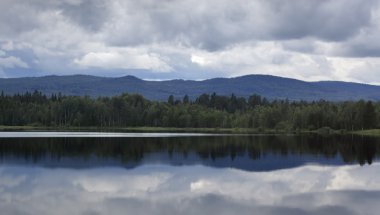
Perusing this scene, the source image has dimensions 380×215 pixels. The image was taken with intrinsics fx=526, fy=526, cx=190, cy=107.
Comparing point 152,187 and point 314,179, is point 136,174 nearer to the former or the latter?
point 152,187

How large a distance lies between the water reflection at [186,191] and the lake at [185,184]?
5 cm

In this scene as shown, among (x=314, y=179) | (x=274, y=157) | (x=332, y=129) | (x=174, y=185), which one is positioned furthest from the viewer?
(x=332, y=129)

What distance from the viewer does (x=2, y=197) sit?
32.5 metres

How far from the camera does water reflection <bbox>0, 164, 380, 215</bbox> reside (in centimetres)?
2968

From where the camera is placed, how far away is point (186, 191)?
3594 centimetres

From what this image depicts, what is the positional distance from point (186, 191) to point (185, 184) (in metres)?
3.31

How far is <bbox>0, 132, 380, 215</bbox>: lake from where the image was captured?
98.5 ft

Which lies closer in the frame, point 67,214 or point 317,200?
point 67,214

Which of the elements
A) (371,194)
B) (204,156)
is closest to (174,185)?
(371,194)

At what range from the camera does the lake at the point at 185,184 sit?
30031mm

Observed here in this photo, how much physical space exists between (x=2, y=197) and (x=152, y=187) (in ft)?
33.7

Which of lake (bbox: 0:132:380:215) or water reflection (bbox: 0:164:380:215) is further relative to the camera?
lake (bbox: 0:132:380:215)

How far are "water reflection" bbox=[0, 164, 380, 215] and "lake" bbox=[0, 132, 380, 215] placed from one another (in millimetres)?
54

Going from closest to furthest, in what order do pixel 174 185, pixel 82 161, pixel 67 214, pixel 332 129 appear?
1. pixel 67 214
2. pixel 174 185
3. pixel 82 161
4. pixel 332 129
